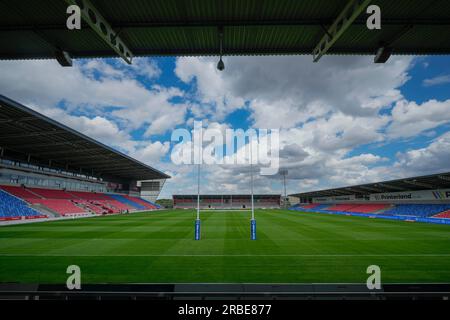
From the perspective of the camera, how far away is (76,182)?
5409 centimetres

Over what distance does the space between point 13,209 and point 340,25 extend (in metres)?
41.7

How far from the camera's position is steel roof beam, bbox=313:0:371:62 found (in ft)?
16.5

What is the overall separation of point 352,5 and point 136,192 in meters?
92.7

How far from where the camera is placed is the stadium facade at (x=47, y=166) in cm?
2758

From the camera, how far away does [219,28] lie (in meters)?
6.09

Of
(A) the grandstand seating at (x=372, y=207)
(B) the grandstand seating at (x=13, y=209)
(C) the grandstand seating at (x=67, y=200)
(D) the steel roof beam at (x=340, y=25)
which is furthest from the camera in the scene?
(A) the grandstand seating at (x=372, y=207)

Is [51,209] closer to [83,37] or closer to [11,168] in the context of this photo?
[11,168]

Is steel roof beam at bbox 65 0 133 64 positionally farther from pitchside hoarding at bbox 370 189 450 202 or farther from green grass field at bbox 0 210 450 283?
pitchside hoarding at bbox 370 189 450 202

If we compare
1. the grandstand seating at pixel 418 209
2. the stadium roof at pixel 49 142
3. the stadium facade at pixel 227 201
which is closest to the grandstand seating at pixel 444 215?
the grandstand seating at pixel 418 209

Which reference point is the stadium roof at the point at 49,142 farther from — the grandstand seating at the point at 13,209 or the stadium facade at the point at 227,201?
the stadium facade at the point at 227,201

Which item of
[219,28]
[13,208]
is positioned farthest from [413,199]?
[13,208]

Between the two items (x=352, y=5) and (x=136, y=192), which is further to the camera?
(x=136, y=192)

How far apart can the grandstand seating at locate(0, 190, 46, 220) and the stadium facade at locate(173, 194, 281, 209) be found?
7059cm
